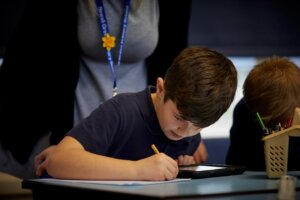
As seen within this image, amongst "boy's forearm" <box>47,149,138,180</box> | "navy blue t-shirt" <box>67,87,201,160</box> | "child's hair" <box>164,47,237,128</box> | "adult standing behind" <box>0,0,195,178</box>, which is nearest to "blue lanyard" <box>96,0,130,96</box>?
"adult standing behind" <box>0,0,195,178</box>

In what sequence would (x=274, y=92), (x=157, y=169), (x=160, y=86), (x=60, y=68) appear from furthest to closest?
(x=60, y=68) < (x=274, y=92) < (x=160, y=86) < (x=157, y=169)

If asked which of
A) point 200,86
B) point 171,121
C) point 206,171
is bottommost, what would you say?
point 206,171

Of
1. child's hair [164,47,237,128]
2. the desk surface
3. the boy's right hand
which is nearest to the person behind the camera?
the desk surface

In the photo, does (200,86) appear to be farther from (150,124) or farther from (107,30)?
(107,30)

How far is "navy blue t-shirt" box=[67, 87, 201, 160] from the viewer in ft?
5.88

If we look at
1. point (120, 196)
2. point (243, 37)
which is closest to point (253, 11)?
point (243, 37)

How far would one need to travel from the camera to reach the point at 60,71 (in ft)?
6.84

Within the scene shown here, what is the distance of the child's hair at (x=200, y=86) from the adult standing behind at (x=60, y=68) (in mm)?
410

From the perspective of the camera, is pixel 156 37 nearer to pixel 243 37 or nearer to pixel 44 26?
pixel 44 26

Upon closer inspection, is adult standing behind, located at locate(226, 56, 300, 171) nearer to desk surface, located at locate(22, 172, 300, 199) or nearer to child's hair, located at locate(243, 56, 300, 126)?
child's hair, located at locate(243, 56, 300, 126)

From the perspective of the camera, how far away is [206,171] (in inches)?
68.0

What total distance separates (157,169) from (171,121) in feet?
0.77

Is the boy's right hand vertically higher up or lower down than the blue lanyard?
lower down

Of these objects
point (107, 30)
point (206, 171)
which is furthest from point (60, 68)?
point (206, 171)
